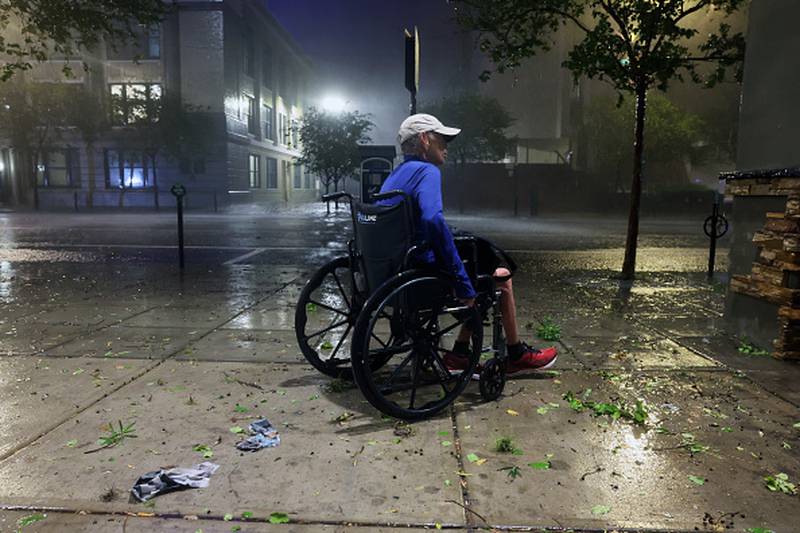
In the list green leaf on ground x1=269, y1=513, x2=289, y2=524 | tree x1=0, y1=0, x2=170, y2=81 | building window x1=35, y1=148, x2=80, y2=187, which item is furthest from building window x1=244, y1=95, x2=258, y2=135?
green leaf on ground x1=269, y1=513, x2=289, y2=524

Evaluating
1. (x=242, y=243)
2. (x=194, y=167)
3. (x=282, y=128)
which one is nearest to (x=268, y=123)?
(x=282, y=128)

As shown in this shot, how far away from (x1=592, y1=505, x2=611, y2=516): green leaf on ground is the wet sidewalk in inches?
0.9

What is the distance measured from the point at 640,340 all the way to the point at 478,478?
10.3 ft

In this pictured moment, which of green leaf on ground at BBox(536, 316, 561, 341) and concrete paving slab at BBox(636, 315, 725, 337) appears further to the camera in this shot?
concrete paving slab at BBox(636, 315, 725, 337)

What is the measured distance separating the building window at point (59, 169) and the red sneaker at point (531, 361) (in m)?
37.0

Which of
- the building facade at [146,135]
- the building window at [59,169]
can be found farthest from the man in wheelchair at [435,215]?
the building window at [59,169]

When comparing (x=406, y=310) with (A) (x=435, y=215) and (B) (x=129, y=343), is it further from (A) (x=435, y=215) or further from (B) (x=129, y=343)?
(B) (x=129, y=343)

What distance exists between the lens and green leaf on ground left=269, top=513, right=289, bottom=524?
2.31m

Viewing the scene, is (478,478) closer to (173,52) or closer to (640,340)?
(640,340)

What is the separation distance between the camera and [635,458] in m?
2.88

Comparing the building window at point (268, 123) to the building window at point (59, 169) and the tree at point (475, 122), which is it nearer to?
the building window at point (59, 169)

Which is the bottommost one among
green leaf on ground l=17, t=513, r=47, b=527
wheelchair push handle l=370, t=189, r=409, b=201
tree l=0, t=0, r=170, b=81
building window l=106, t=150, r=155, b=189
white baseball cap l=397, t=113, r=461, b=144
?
green leaf on ground l=17, t=513, r=47, b=527

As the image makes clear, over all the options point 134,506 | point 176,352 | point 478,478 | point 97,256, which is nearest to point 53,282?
point 97,256

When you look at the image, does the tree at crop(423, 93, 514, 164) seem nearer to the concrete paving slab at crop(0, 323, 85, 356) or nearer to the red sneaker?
the concrete paving slab at crop(0, 323, 85, 356)
